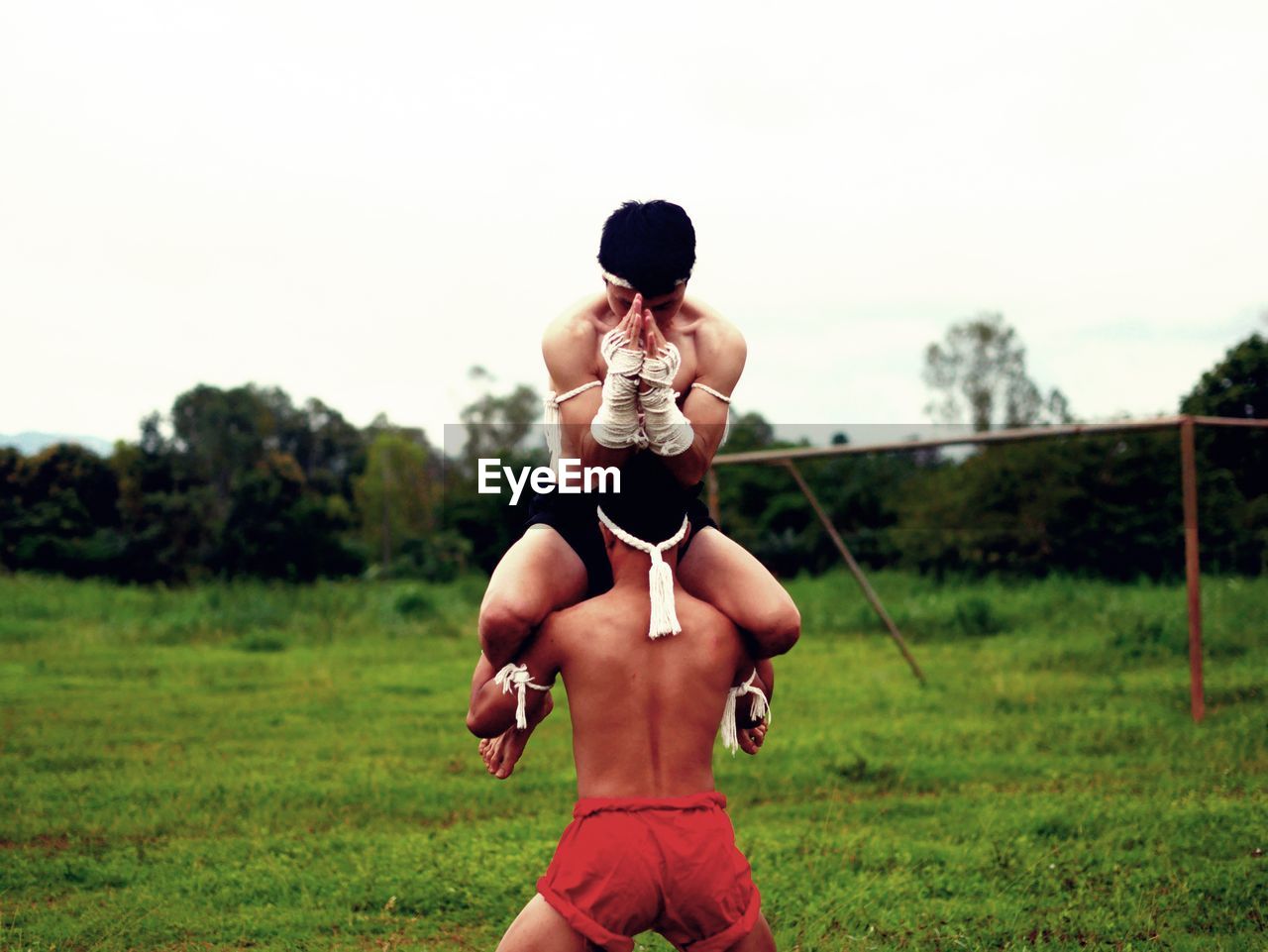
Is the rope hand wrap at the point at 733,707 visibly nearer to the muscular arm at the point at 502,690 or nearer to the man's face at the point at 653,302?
the muscular arm at the point at 502,690

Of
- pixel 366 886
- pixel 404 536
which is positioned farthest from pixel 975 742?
pixel 404 536

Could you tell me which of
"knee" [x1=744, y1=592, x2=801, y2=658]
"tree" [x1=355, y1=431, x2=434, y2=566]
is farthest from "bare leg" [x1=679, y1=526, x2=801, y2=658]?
"tree" [x1=355, y1=431, x2=434, y2=566]

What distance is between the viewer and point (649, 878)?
3.16 m

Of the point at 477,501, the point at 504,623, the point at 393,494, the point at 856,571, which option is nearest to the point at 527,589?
the point at 504,623

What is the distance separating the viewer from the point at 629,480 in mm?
3324

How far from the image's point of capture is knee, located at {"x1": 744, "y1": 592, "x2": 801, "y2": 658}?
3.31 meters

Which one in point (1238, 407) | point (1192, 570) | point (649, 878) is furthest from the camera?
point (1238, 407)

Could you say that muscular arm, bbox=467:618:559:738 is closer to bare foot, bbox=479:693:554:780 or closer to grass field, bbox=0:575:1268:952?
bare foot, bbox=479:693:554:780

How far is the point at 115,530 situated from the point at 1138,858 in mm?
19741

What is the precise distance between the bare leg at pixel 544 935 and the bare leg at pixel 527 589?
24.5 inches

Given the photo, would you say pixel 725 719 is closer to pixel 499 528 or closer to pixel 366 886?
pixel 366 886

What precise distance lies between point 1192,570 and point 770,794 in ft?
13.0

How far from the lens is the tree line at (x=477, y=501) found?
1606 cm

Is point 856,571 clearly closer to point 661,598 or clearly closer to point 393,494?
point 661,598
